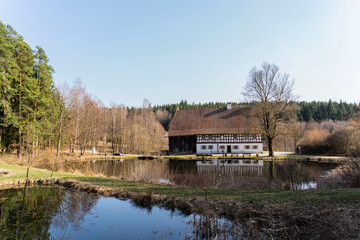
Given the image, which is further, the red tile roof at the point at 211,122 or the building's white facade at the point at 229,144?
the red tile roof at the point at 211,122

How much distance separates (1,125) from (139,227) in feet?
69.7

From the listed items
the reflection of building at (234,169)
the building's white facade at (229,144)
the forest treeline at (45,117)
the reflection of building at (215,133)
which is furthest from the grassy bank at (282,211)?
the building's white facade at (229,144)

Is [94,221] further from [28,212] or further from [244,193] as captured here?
[244,193]

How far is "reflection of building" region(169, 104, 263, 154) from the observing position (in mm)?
37531

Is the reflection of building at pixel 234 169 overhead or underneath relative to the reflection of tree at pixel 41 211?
overhead

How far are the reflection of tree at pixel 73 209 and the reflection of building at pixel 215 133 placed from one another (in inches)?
1170

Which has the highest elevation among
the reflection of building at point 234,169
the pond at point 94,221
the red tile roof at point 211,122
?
the red tile roof at point 211,122

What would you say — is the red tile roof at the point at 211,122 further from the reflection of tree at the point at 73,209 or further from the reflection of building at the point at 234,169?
the reflection of tree at the point at 73,209

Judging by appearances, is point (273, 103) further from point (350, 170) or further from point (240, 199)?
point (240, 199)

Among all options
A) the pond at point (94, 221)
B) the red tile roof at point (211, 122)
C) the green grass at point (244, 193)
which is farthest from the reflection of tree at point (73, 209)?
the red tile roof at point (211, 122)

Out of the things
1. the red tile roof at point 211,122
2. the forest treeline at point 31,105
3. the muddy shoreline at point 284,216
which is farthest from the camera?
the red tile roof at point 211,122

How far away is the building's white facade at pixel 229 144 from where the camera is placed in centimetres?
3734

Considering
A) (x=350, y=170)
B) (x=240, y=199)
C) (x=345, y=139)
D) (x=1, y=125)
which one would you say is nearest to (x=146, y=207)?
(x=240, y=199)

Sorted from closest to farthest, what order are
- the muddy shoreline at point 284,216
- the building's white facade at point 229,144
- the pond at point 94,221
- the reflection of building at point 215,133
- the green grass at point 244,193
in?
1. the muddy shoreline at point 284,216
2. the pond at point 94,221
3. the green grass at point 244,193
4. the building's white facade at point 229,144
5. the reflection of building at point 215,133
